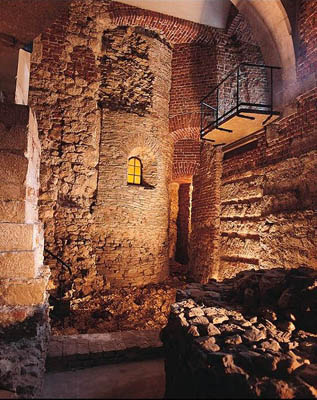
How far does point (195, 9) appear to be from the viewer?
7.62m

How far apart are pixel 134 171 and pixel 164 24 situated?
162 inches

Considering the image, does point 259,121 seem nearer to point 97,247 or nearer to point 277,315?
point 277,315

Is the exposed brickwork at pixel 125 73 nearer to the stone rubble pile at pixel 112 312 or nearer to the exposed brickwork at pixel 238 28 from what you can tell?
the exposed brickwork at pixel 238 28

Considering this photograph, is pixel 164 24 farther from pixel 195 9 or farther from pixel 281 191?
pixel 281 191

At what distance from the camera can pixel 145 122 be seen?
25.1 ft

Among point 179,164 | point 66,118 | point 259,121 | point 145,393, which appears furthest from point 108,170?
point 145,393

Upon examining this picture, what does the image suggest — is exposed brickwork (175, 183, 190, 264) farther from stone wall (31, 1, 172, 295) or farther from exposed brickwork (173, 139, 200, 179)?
stone wall (31, 1, 172, 295)

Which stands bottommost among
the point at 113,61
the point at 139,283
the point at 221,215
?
the point at 139,283

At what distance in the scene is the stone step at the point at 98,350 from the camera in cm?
282

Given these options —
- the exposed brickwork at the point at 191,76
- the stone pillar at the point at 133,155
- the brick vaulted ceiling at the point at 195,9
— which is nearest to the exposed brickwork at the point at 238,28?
the brick vaulted ceiling at the point at 195,9

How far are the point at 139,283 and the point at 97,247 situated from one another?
1.48 m

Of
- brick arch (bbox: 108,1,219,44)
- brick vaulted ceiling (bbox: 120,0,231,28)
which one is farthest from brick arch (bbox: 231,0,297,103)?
brick arch (bbox: 108,1,219,44)

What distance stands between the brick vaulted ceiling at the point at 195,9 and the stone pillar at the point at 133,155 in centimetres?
63

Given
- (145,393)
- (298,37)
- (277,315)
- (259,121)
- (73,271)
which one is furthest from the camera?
(73,271)
